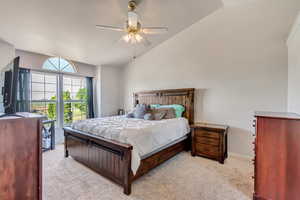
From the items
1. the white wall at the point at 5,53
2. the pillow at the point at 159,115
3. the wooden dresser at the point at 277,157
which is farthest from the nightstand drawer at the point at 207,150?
the white wall at the point at 5,53

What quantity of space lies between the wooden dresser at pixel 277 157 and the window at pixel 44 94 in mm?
4930

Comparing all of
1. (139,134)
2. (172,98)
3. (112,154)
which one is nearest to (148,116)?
(172,98)

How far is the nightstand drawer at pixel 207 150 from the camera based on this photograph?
3.11 meters

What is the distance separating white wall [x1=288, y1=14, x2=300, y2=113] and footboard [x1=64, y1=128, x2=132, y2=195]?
260 centimetres

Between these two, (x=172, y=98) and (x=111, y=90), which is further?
(x=111, y=90)

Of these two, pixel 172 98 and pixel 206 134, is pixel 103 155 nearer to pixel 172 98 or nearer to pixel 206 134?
pixel 206 134

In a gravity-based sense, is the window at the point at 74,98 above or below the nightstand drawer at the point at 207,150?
above

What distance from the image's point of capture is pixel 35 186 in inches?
56.1

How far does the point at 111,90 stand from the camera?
18.0 ft

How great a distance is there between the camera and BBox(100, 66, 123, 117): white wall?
17.1ft

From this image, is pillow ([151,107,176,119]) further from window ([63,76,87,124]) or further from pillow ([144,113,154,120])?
window ([63,76,87,124])

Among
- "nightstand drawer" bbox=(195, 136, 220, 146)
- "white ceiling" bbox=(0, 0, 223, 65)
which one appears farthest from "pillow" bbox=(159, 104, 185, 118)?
"white ceiling" bbox=(0, 0, 223, 65)

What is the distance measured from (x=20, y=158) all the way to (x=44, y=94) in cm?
354

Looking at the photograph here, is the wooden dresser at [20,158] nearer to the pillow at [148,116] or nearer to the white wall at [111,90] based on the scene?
the pillow at [148,116]
